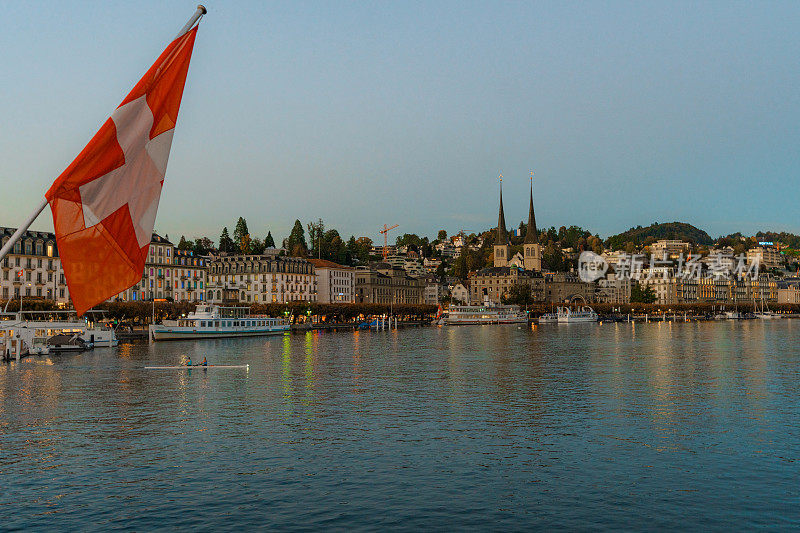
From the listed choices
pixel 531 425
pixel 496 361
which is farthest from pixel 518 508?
pixel 496 361

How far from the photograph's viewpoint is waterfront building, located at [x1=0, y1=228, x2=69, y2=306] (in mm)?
123250

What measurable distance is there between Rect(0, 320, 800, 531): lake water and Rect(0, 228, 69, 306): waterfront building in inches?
2983

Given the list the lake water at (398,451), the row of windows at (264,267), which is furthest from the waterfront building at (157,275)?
the lake water at (398,451)

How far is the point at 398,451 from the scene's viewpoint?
2903 centimetres

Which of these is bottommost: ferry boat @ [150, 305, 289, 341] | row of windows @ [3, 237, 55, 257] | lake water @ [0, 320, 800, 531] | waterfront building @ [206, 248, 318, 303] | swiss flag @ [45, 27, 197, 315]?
lake water @ [0, 320, 800, 531]

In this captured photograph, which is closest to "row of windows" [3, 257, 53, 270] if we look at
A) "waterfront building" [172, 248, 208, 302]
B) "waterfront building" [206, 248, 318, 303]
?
"waterfront building" [172, 248, 208, 302]

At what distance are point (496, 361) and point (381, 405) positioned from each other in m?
33.4

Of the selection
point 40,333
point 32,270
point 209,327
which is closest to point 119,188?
point 40,333

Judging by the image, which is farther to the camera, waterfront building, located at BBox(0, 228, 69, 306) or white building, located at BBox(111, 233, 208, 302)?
white building, located at BBox(111, 233, 208, 302)

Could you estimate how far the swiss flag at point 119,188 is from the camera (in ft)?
31.1

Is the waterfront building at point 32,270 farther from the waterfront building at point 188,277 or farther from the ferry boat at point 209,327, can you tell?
the waterfront building at point 188,277

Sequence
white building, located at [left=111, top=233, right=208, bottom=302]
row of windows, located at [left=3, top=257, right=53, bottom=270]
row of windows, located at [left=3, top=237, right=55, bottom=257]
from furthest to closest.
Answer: white building, located at [left=111, top=233, right=208, bottom=302] → row of windows, located at [left=3, top=237, right=55, bottom=257] → row of windows, located at [left=3, top=257, right=53, bottom=270]

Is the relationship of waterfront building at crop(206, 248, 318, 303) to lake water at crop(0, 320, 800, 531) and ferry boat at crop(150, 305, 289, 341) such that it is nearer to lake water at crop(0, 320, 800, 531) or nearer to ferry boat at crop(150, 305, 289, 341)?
ferry boat at crop(150, 305, 289, 341)

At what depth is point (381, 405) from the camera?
41469 mm
